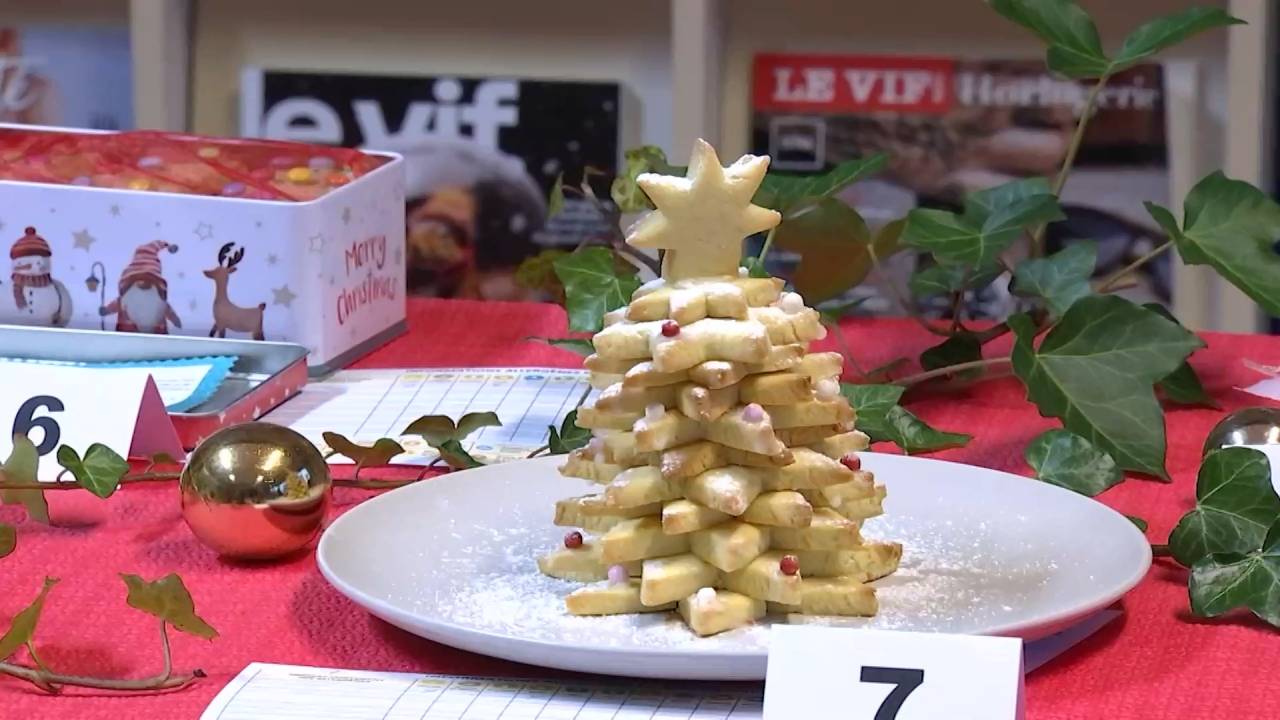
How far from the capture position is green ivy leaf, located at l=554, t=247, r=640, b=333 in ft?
3.60

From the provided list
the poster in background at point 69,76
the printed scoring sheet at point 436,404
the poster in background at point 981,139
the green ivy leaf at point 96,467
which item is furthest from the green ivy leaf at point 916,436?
the poster in background at point 69,76

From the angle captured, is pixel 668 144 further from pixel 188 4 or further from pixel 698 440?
pixel 698 440

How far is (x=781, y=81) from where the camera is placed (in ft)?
6.79

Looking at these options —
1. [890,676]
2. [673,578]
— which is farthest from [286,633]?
[890,676]

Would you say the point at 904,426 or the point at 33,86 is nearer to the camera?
the point at 904,426

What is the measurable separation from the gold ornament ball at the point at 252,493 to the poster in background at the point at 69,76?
4.79 feet

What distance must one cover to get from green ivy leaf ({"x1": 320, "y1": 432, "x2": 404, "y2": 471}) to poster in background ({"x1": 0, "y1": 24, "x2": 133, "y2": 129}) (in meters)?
1.35

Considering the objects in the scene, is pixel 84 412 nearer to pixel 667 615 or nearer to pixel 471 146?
pixel 667 615

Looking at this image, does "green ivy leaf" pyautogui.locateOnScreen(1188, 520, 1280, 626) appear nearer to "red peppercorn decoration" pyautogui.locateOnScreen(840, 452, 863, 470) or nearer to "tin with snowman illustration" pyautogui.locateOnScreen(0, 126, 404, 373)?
"red peppercorn decoration" pyautogui.locateOnScreen(840, 452, 863, 470)

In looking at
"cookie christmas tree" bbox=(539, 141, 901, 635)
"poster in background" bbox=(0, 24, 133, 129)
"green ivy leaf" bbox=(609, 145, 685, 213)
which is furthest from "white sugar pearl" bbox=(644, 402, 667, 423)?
"poster in background" bbox=(0, 24, 133, 129)

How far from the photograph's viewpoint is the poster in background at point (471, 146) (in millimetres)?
2076

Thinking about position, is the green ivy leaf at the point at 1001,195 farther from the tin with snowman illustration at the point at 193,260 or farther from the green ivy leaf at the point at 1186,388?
the tin with snowman illustration at the point at 193,260

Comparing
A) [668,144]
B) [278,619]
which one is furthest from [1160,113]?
[278,619]

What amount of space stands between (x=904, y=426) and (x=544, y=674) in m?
0.41
